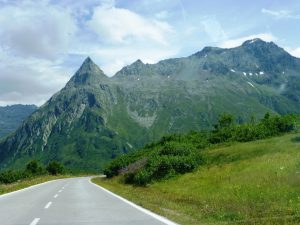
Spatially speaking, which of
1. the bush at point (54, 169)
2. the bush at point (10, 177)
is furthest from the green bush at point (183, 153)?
the bush at point (54, 169)

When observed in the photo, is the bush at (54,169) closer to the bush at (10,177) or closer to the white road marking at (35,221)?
the bush at (10,177)

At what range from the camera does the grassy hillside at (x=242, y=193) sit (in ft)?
53.2

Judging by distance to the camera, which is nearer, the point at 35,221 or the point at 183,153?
the point at 35,221

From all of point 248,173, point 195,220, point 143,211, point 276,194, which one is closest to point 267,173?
point 248,173

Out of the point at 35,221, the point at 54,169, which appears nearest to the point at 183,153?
the point at 35,221

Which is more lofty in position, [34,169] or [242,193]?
[242,193]

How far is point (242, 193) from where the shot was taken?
23.1 m

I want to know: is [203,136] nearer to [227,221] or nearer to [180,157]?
[180,157]

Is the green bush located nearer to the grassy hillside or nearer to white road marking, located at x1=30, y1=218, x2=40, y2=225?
the grassy hillside

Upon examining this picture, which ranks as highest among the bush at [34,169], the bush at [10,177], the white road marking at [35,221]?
the white road marking at [35,221]

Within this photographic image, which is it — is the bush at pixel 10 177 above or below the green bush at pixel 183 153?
below

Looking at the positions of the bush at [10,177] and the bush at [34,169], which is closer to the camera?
the bush at [10,177]

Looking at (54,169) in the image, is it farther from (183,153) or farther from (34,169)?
(183,153)

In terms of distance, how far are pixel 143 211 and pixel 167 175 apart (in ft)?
71.9
